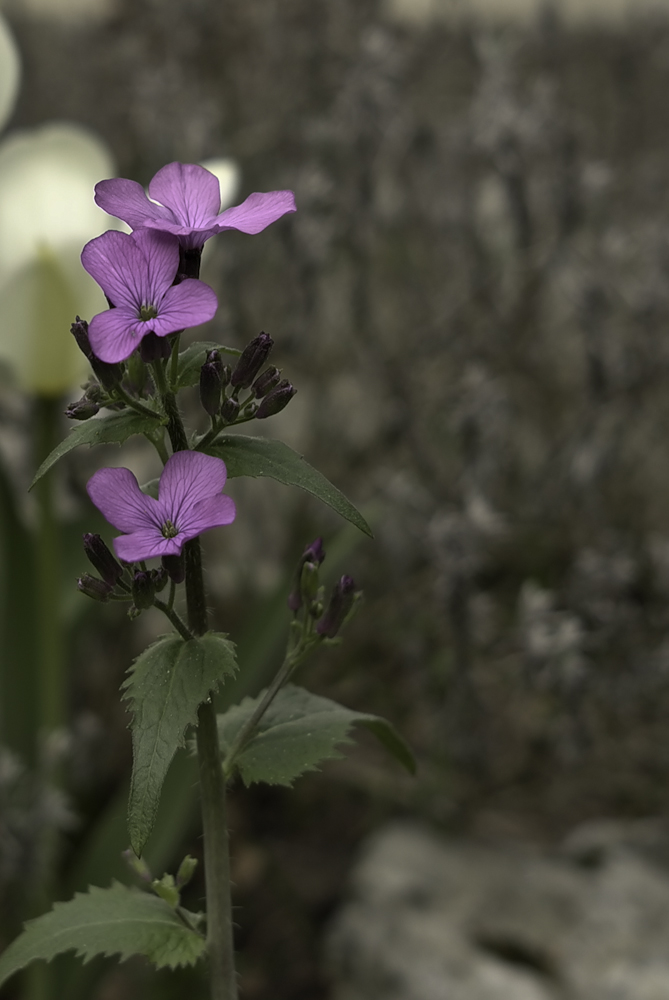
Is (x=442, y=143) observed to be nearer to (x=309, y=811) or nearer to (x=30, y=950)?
(x=309, y=811)

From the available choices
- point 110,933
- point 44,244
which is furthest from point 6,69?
point 110,933

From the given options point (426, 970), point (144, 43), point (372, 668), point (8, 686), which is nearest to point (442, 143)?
point (144, 43)

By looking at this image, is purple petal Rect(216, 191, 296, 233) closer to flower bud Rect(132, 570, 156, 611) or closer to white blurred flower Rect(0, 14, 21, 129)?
flower bud Rect(132, 570, 156, 611)

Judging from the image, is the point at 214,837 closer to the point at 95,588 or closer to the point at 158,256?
the point at 95,588

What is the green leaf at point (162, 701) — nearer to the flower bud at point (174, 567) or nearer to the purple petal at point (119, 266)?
the flower bud at point (174, 567)

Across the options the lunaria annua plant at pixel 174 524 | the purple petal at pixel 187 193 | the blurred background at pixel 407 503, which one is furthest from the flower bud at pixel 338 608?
the blurred background at pixel 407 503

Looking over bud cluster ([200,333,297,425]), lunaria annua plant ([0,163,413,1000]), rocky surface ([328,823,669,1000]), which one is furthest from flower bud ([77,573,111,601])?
rocky surface ([328,823,669,1000])
